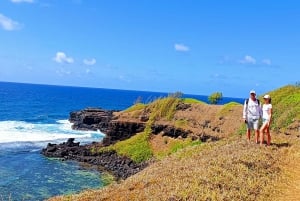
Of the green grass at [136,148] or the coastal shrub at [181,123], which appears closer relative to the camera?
the green grass at [136,148]

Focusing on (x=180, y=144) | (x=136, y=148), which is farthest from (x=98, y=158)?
(x=180, y=144)

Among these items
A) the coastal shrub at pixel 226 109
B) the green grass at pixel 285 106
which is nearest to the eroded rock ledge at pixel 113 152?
the coastal shrub at pixel 226 109

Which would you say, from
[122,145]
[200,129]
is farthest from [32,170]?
[200,129]

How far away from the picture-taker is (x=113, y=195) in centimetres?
1176

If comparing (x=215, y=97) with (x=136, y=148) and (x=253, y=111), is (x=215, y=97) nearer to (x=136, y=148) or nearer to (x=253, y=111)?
(x=136, y=148)

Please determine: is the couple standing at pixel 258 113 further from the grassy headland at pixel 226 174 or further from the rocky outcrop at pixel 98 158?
the rocky outcrop at pixel 98 158

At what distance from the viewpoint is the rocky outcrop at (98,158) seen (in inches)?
1513

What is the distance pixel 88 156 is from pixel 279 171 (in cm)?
3297

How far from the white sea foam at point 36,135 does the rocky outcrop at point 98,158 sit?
734 cm

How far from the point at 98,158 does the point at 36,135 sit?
22082 millimetres

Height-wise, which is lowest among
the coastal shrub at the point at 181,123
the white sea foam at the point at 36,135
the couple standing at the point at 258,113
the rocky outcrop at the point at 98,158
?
the white sea foam at the point at 36,135

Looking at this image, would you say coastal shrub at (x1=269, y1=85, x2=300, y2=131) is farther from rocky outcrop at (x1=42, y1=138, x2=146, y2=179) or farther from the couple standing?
rocky outcrop at (x1=42, y1=138, x2=146, y2=179)

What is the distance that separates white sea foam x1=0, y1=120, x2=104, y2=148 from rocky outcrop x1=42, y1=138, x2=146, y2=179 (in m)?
7.34

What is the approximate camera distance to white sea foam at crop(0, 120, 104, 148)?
55.4 m
